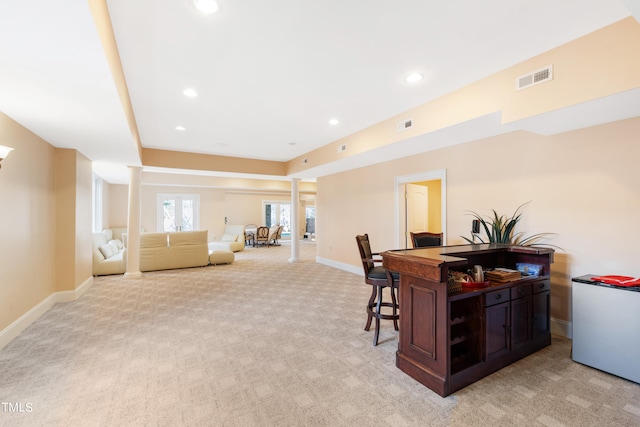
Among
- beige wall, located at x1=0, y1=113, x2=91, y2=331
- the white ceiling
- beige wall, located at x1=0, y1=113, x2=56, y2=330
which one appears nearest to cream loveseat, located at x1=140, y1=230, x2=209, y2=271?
beige wall, located at x1=0, y1=113, x2=91, y2=331

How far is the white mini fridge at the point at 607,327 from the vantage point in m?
2.24

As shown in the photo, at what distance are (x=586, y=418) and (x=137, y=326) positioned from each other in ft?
14.4

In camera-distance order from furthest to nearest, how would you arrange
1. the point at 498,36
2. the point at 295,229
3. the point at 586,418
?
the point at 295,229 < the point at 498,36 < the point at 586,418

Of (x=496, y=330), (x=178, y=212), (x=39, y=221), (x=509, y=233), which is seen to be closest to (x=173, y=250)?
(x=39, y=221)

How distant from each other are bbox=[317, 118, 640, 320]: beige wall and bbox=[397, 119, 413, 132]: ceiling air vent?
3.38 ft

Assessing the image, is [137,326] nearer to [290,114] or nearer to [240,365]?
[240,365]

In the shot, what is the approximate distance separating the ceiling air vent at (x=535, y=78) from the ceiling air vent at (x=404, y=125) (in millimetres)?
1311

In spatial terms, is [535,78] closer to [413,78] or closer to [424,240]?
[413,78]

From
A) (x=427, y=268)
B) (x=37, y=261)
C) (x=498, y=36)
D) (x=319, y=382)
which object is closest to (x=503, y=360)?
(x=427, y=268)

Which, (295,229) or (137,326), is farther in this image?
(295,229)

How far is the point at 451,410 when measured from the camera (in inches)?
76.2

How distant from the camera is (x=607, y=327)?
7.75ft

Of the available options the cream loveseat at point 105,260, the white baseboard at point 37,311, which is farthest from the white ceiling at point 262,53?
the cream loveseat at point 105,260

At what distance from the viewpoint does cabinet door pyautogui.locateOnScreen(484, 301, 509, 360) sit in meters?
2.35
